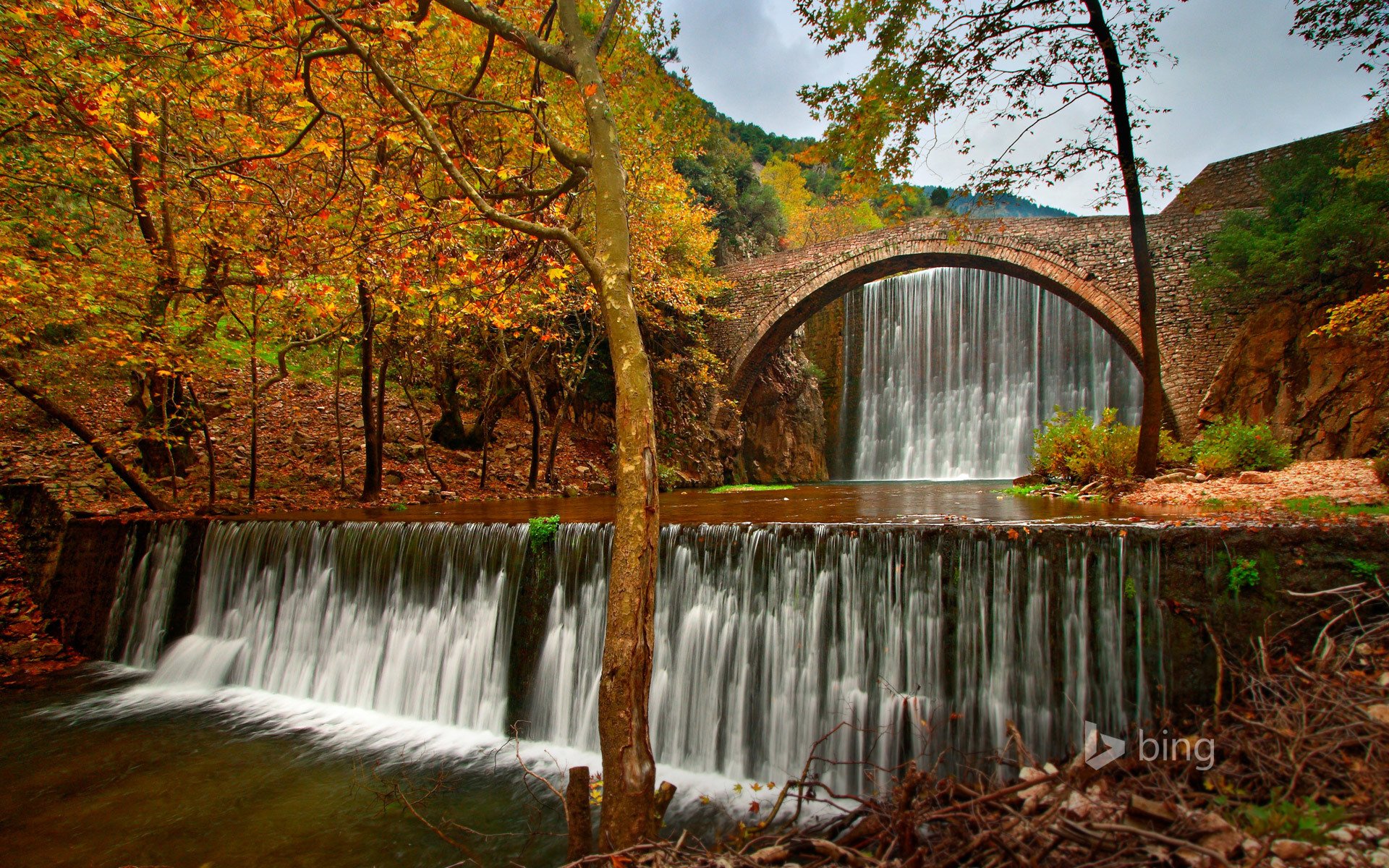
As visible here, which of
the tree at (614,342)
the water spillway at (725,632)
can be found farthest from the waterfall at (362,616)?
the tree at (614,342)

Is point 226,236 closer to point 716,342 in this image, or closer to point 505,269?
point 505,269

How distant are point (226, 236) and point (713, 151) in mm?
20479

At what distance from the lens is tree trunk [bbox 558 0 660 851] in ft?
7.07

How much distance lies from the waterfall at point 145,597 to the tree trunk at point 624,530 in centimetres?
682

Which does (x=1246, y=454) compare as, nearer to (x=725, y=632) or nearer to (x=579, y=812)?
(x=725, y=632)

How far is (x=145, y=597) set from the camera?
21.5ft

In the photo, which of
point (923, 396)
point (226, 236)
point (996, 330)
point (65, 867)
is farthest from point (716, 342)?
point (65, 867)

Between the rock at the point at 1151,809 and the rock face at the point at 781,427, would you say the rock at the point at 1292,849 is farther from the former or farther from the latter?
the rock face at the point at 781,427

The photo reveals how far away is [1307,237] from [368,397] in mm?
14655

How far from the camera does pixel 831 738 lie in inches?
155

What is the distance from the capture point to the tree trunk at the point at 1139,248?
21.6 ft

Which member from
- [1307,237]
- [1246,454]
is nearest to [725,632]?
[1246,454]

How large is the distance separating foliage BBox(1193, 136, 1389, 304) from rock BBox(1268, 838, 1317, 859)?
34.2ft

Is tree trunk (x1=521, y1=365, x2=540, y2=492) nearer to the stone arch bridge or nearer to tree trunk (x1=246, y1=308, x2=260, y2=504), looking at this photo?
tree trunk (x1=246, y1=308, x2=260, y2=504)
